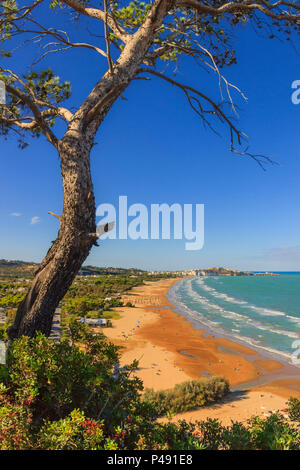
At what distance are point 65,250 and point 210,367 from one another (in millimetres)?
13384

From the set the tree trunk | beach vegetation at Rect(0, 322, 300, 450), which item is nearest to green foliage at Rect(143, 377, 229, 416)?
beach vegetation at Rect(0, 322, 300, 450)

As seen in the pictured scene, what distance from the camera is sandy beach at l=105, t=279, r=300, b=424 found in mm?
8992

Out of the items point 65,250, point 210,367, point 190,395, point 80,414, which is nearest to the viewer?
point 80,414

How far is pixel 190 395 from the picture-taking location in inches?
351

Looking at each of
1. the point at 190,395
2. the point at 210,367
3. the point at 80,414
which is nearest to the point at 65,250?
the point at 80,414

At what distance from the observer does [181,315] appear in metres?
28.2

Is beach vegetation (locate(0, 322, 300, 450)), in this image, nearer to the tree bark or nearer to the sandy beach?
the tree bark

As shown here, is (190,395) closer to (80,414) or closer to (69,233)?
(80,414)

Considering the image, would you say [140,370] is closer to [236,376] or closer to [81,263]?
[236,376]

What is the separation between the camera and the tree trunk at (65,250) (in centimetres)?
231

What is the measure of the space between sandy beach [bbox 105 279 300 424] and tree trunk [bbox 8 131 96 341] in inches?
158

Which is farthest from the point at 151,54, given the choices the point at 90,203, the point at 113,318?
the point at 113,318

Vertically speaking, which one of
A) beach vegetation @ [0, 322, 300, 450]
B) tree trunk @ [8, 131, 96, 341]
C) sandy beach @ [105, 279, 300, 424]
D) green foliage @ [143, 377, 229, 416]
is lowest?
sandy beach @ [105, 279, 300, 424]


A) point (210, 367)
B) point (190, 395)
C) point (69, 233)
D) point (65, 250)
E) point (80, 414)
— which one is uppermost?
point (69, 233)
